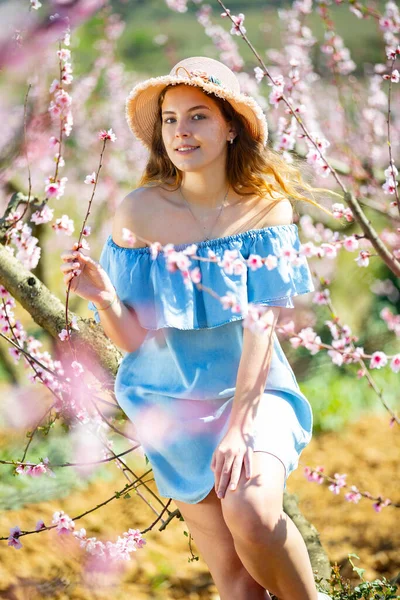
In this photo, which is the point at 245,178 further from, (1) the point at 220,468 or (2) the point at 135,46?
(2) the point at 135,46

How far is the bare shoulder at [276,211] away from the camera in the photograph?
Answer: 1.79 metres

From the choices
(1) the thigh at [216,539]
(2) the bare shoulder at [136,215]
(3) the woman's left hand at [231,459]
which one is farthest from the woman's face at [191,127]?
(1) the thigh at [216,539]

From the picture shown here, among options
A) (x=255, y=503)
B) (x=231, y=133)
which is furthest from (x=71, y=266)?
(x=255, y=503)

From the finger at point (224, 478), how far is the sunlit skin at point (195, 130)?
2.27 ft

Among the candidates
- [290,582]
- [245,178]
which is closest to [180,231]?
[245,178]

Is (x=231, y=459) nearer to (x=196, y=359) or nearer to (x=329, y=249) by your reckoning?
(x=196, y=359)

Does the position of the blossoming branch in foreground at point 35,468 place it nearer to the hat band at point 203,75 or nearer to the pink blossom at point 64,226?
the pink blossom at point 64,226

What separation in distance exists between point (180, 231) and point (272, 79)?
0.45 m

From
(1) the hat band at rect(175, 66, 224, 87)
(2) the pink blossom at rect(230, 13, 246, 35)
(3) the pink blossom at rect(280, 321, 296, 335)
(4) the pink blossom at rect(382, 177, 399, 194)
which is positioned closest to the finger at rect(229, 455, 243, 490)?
(3) the pink blossom at rect(280, 321, 296, 335)

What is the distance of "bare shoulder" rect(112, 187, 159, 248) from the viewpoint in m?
1.82

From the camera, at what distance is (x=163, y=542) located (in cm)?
274

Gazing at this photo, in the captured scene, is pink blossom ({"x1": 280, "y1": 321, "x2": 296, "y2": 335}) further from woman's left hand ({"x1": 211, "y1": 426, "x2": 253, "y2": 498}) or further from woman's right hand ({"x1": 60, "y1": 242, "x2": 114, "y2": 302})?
woman's right hand ({"x1": 60, "y1": 242, "x2": 114, "y2": 302})

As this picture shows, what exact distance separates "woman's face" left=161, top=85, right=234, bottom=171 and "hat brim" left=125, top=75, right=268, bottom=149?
0.03 meters

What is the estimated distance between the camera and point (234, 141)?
6.15 ft
